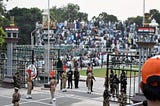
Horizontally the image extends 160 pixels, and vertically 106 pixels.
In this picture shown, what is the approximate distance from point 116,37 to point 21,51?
134 feet

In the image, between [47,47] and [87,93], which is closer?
[87,93]

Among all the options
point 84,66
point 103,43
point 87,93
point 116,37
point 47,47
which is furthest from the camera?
point 116,37

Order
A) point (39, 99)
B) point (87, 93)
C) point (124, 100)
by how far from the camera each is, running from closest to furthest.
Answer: point (124, 100) < point (39, 99) < point (87, 93)

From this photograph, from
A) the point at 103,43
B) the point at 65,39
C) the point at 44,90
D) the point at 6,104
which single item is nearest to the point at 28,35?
the point at 65,39

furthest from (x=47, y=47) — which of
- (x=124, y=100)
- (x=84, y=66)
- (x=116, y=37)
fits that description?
(x=116, y=37)

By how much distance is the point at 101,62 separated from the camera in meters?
44.4

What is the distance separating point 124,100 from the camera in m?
16.2

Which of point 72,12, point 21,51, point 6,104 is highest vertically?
point 72,12

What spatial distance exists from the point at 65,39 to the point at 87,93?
41592 millimetres

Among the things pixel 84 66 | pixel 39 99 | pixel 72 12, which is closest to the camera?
pixel 39 99

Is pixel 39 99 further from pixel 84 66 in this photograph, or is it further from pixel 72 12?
pixel 72 12

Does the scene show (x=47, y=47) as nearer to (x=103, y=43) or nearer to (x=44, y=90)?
(x=44, y=90)

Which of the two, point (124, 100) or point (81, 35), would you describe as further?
point (81, 35)

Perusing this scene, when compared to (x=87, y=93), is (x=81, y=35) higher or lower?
higher
